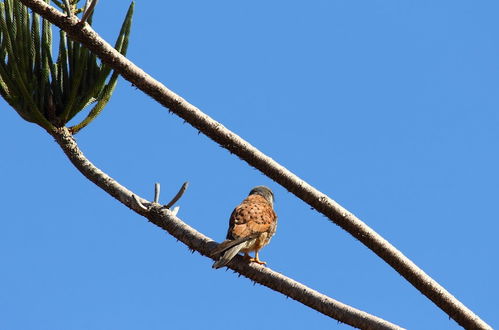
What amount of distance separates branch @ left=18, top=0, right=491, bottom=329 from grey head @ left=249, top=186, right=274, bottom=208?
3407mm

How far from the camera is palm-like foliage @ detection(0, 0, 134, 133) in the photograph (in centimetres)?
518

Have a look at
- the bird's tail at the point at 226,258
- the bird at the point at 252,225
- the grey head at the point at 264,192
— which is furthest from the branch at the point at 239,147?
the grey head at the point at 264,192

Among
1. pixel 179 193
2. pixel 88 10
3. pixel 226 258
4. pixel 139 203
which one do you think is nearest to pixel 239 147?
pixel 179 193

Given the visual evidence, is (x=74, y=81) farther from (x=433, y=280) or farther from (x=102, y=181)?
(x=433, y=280)

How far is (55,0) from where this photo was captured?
211 inches

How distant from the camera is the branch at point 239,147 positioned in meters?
3.81

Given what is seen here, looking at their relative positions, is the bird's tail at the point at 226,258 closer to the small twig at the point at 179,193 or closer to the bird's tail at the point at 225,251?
the bird's tail at the point at 225,251

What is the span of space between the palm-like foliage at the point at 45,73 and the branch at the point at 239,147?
1.23 meters

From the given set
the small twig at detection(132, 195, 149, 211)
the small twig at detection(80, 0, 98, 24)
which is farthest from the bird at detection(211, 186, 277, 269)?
the small twig at detection(80, 0, 98, 24)

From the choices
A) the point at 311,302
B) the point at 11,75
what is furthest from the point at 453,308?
the point at 11,75

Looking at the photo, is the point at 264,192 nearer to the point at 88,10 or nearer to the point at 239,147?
the point at 239,147

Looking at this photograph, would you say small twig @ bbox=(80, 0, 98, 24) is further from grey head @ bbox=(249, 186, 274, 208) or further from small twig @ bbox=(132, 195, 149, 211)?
grey head @ bbox=(249, 186, 274, 208)

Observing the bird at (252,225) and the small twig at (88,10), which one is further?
the bird at (252,225)

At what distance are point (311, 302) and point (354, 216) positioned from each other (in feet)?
2.15
